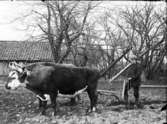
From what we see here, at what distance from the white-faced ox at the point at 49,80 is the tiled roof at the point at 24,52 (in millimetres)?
19449

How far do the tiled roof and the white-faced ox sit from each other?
19.4 m

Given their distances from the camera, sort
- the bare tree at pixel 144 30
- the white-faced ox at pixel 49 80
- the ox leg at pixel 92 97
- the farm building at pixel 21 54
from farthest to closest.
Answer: the farm building at pixel 21 54
the bare tree at pixel 144 30
the ox leg at pixel 92 97
the white-faced ox at pixel 49 80

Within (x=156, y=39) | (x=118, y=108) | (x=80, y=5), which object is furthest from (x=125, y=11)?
(x=118, y=108)

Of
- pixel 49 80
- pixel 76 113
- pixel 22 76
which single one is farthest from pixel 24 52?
pixel 76 113

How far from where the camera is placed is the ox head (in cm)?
901

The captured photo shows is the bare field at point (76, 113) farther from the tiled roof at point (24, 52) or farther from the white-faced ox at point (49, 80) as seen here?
the tiled roof at point (24, 52)

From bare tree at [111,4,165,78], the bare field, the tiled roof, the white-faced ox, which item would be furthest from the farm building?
the white-faced ox

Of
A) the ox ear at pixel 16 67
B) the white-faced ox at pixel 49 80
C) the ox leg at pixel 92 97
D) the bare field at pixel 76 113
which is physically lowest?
the bare field at pixel 76 113

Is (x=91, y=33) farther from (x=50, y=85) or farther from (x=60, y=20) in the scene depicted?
(x=50, y=85)

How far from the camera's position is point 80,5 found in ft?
47.6

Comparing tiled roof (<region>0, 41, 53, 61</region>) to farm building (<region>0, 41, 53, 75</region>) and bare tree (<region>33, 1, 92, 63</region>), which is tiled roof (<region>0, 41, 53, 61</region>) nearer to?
farm building (<region>0, 41, 53, 75</region>)

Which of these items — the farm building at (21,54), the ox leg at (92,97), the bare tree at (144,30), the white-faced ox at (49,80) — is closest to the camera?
the white-faced ox at (49,80)

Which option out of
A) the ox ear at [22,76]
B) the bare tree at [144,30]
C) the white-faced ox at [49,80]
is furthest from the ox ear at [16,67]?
the bare tree at [144,30]

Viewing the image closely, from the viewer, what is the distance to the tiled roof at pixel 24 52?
29.6 metres
